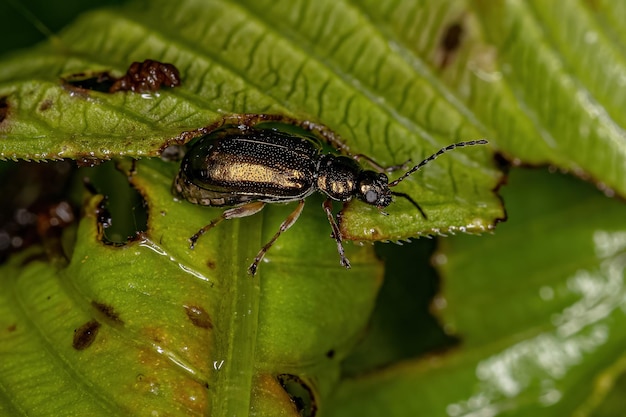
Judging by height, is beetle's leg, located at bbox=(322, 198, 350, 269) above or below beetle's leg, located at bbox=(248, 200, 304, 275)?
above

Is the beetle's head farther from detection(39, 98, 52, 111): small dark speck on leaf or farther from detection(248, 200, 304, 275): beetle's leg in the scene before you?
detection(39, 98, 52, 111): small dark speck on leaf

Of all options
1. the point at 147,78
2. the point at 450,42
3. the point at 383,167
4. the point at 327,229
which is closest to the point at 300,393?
the point at 327,229

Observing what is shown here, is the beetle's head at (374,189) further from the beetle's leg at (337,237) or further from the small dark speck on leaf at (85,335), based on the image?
the small dark speck on leaf at (85,335)

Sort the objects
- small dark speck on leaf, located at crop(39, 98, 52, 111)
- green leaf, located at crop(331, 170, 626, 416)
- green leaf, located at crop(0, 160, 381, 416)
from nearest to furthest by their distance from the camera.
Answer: green leaf, located at crop(0, 160, 381, 416) → small dark speck on leaf, located at crop(39, 98, 52, 111) → green leaf, located at crop(331, 170, 626, 416)

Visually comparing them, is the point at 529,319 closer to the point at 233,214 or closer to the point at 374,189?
the point at 374,189

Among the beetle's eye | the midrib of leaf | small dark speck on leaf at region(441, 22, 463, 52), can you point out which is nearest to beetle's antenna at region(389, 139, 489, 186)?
the beetle's eye

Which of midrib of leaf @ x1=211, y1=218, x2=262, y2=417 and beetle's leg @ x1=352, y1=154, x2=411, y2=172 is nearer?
midrib of leaf @ x1=211, y1=218, x2=262, y2=417

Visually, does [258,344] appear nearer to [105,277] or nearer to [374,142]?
[105,277]

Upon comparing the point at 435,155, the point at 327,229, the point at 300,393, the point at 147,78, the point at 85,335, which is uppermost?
the point at 435,155
